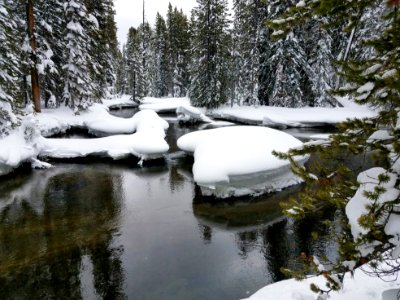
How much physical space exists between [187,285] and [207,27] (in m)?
27.1

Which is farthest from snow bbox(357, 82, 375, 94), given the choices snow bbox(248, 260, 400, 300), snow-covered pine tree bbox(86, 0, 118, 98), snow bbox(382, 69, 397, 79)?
snow-covered pine tree bbox(86, 0, 118, 98)

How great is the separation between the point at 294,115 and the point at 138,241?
19.8 metres

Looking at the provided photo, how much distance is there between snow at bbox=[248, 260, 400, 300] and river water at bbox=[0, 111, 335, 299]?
0.90 m

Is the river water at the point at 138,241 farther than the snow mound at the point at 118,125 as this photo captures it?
No

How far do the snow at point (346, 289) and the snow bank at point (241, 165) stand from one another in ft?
17.2

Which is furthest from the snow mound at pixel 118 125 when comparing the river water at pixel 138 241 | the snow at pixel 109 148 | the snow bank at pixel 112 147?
the river water at pixel 138 241

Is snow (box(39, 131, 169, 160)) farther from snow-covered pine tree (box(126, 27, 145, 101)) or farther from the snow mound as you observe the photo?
snow-covered pine tree (box(126, 27, 145, 101))

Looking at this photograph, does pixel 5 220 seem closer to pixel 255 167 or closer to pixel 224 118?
pixel 255 167

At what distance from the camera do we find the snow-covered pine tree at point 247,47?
2912 centimetres

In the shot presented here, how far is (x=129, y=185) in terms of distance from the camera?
43.8ft

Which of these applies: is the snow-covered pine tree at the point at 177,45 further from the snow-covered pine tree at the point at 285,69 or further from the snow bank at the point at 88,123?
the snow bank at the point at 88,123

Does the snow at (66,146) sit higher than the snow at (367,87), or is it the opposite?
the snow at (367,87)

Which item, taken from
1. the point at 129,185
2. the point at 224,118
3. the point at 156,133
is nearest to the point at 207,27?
the point at 224,118

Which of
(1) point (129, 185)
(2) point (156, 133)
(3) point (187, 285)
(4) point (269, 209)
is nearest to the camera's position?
(3) point (187, 285)
